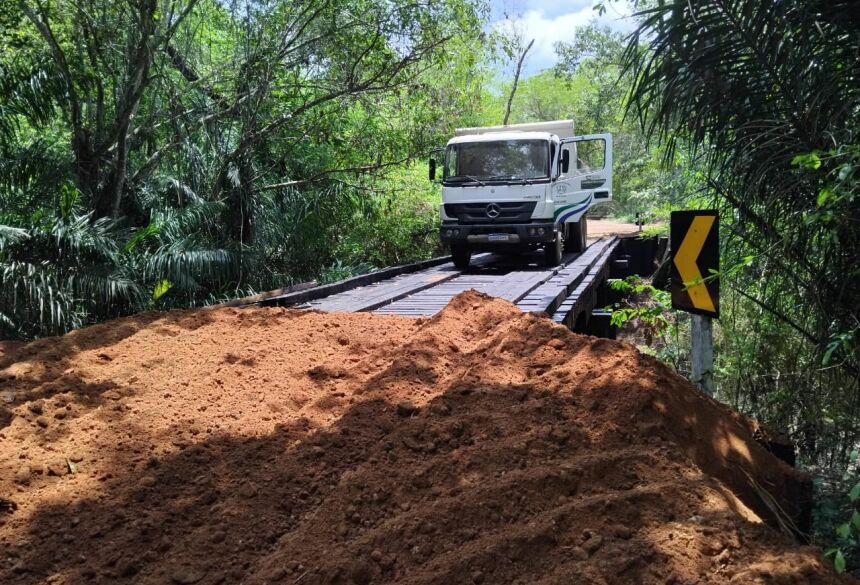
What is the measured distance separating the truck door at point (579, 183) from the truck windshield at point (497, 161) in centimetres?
55

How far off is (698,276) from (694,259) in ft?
0.34

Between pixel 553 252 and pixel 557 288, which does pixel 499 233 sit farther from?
pixel 557 288

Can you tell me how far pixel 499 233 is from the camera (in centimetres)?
1169

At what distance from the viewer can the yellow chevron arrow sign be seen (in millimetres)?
3820

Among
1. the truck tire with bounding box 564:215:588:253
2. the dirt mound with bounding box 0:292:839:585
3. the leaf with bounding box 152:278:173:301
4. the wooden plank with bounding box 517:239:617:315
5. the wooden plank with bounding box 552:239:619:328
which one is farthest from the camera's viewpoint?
the truck tire with bounding box 564:215:588:253

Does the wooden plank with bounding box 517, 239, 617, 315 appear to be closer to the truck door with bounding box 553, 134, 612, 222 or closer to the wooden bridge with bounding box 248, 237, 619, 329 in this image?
the wooden bridge with bounding box 248, 237, 619, 329

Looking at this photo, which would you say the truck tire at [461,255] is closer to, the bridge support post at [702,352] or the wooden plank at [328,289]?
the wooden plank at [328,289]

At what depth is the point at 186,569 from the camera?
2.56 m

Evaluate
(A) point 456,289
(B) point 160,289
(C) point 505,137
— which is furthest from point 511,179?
(B) point 160,289

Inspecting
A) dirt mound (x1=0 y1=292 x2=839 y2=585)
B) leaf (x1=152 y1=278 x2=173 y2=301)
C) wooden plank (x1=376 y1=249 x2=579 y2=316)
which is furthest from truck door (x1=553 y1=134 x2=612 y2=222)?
dirt mound (x1=0 y1=292 x2=839 y2=585)

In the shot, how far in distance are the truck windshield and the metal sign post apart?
25.8ft

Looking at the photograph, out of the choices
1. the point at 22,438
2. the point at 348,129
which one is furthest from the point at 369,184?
the point at 22,438

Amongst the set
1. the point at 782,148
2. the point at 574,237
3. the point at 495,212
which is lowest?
the point at 574,237

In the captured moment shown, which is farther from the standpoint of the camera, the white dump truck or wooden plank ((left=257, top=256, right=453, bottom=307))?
the white dump truck
